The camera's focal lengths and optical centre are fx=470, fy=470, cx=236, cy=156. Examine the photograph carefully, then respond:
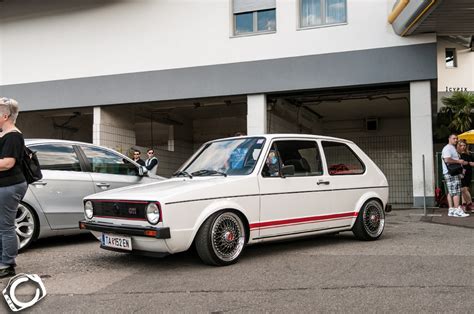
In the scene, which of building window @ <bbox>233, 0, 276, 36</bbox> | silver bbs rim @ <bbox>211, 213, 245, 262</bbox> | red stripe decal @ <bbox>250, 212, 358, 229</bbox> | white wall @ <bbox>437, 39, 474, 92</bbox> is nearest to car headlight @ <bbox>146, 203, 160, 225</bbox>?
silver bbs rim @ <bbox>211, 213, 245, 262</bbox>

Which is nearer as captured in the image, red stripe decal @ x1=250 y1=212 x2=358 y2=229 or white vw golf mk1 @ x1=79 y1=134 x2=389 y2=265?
white vw golf mk1 @ x1=79 y1=134 x2=389 y2=265

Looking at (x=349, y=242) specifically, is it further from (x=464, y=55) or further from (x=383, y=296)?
(x=464, y=55)

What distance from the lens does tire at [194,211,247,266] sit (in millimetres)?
5102

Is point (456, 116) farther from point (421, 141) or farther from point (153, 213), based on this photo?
point (153, 213)

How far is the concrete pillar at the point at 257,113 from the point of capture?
12.9 metres

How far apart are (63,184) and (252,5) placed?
853 cm

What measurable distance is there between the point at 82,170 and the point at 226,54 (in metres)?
7.11

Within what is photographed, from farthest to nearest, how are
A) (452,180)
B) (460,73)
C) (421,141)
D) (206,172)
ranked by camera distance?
1. (460,73)
2. (421,141)
3. (452,180)
4. (206,172)

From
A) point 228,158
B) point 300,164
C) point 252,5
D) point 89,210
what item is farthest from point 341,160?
point 252,5

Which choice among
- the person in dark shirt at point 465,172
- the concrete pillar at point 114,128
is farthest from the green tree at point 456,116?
the concrete pillar at point 114,128

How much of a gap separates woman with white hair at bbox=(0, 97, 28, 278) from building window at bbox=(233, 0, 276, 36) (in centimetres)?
942

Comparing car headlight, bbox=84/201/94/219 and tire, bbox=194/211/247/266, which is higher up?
car headlight, bbox=84/201/94/219

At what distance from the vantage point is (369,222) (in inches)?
274

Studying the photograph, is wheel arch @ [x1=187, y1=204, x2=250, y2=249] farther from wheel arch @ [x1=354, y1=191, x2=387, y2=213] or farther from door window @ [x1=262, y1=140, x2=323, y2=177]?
wheel arch @ [x1=354, y1=191, x2=387, y2=213]
